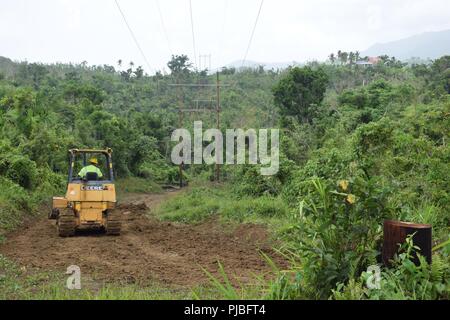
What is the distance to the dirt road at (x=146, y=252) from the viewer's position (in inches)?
346

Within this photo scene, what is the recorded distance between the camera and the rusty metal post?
488 cm

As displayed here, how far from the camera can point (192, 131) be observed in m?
43.9

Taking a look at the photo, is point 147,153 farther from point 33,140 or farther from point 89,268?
point 89,268

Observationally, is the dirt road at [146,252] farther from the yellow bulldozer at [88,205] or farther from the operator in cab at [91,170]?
the operator in cab at [91,170]

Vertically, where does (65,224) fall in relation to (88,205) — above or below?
below

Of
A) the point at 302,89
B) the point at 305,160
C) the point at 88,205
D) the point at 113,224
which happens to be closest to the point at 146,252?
the point at 113,224

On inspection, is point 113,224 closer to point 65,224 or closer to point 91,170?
point 65,224

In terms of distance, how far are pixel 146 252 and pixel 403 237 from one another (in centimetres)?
700

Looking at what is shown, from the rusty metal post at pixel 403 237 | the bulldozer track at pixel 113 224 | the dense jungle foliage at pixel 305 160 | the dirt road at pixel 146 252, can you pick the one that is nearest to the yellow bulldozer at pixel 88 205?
the bulldozer track at pixel 113 224

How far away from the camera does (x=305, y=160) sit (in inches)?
941

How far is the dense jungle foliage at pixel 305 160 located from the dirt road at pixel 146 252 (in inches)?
37.0

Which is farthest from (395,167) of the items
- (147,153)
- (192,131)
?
(192,131)
